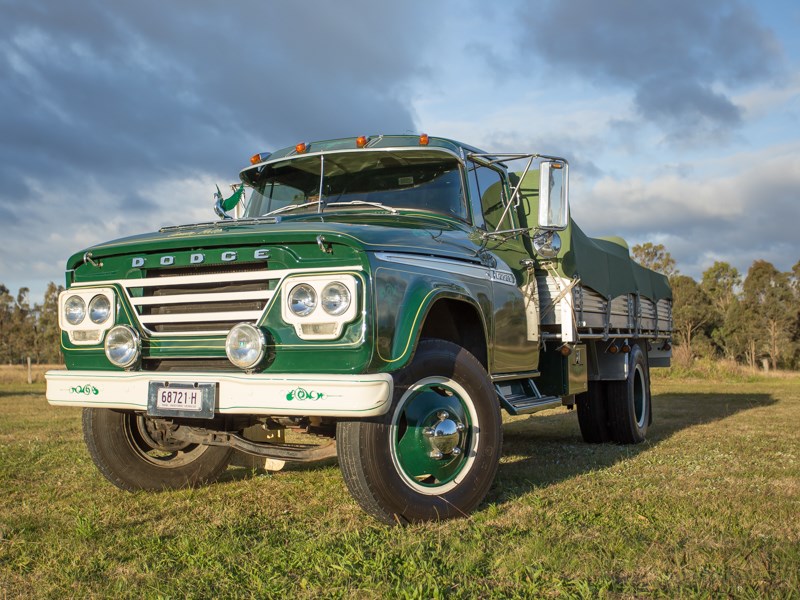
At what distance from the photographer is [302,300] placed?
163 inches

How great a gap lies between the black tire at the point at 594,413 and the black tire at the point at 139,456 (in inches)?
171

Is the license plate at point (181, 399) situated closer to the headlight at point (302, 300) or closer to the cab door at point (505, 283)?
the headlight at point (302, 300)

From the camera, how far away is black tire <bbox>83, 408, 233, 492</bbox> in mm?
5348

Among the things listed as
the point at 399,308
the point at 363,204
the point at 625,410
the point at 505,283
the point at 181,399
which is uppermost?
the point at 363,204

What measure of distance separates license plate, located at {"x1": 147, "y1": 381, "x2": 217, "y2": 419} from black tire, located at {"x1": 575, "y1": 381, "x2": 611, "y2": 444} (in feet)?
17.5

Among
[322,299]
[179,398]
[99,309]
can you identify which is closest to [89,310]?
[99,309]

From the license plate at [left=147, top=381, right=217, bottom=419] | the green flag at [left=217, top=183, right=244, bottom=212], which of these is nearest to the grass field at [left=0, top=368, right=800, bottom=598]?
the license plate at [left=147, top=381, right=217, bottom=419]

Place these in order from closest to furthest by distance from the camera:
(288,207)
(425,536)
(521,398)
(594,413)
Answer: (425,536) < (521,398) < (288,207) < (594,413)

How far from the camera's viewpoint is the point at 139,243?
4.73 m

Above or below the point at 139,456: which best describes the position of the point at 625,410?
above

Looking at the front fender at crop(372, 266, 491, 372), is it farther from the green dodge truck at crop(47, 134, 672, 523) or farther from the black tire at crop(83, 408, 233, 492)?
the black tire at crop(83, 408, 233, 492)

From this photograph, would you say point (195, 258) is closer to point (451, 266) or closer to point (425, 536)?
point (451, 266)

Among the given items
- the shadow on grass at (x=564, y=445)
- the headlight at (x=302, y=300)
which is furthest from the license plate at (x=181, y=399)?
the shadow on grass at (x=564, y=445)

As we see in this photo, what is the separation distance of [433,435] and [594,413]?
459 cm
